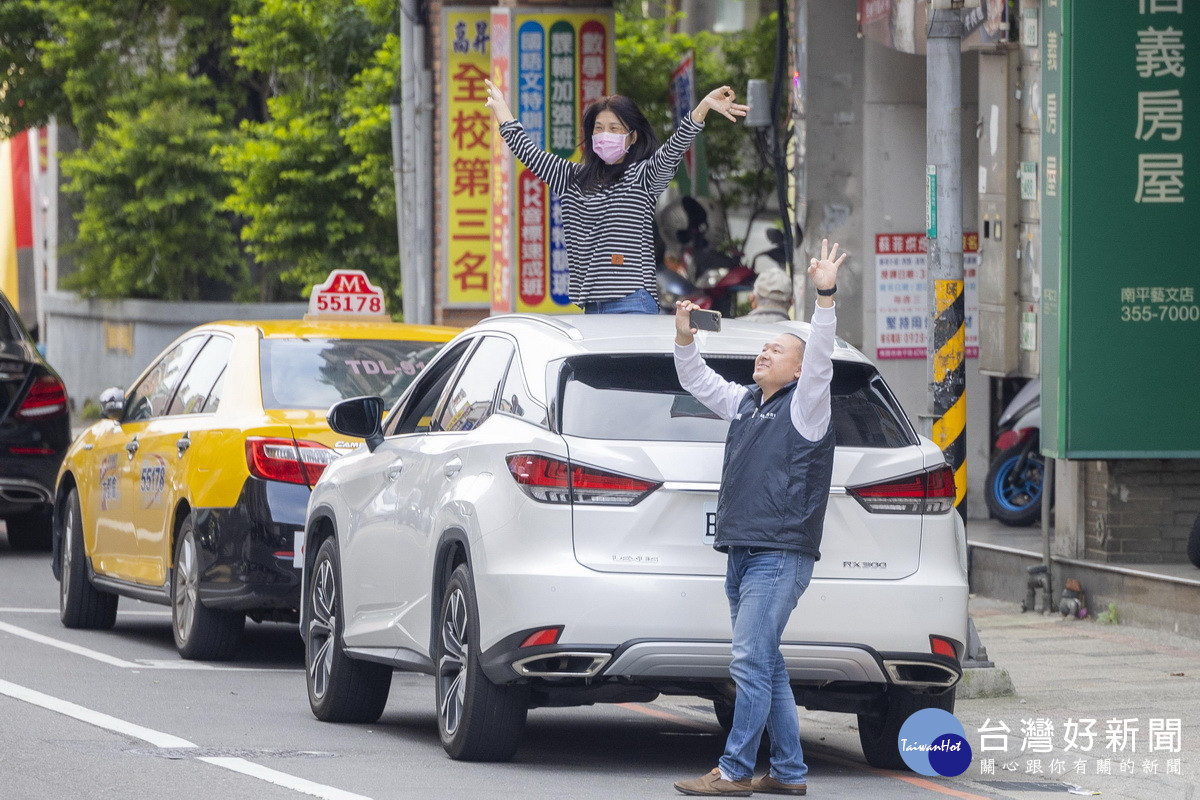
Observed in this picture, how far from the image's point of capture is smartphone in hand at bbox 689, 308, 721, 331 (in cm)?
724

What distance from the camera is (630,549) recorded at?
6.90 meters

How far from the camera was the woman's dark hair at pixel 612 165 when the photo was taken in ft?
31.7

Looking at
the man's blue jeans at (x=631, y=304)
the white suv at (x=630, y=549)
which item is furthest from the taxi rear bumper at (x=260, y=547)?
the white suv at (x=630, y=549)

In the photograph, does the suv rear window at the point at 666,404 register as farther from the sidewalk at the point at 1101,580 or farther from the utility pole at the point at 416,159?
the utility pole at the point at 416,159

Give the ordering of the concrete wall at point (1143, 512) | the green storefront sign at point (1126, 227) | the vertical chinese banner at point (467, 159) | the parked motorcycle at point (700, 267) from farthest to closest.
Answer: the parked motorcycle at point (700, 267)
the vertical chinese banner at point (467, 159)
the concrete wall at point (1143, 512)
the green storefront sign at point (1126, 227)

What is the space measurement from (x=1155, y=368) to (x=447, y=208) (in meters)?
9.89

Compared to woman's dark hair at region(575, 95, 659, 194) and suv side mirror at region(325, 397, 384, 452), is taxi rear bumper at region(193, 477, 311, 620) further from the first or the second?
woman's dark hair at region(575, 95, 659, 194)

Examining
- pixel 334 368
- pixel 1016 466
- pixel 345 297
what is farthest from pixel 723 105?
pixel 1016 466

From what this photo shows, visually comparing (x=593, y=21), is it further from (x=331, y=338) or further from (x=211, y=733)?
(x=211, y=733)

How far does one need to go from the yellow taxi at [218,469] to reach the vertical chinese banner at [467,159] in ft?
27.7

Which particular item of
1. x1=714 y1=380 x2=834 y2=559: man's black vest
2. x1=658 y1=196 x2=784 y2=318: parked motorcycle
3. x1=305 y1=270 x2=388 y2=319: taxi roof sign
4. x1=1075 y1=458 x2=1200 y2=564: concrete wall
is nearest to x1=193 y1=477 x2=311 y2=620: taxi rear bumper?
x1=714 y1=380 x2=834 y2=559: man's black vest

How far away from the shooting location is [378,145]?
82.6 ft

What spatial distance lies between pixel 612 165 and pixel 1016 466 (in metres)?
5.47

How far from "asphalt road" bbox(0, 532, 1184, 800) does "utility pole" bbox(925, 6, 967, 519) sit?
4.69ft
